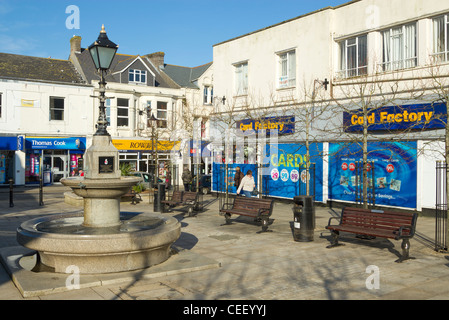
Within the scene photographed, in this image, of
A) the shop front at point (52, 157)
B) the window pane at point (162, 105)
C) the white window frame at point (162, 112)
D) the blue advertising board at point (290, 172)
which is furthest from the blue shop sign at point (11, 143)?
the blue advertising board at point (290, 172)

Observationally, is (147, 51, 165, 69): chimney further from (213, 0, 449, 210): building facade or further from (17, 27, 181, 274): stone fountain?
(17, 27, 181, 274): stone fountain

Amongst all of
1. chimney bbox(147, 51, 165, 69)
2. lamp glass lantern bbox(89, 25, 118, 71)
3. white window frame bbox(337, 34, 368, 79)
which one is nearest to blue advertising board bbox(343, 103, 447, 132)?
white window frame bbox(337, 34, 368, 79)

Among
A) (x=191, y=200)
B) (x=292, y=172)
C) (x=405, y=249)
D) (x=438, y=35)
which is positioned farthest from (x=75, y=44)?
(x=405, y=249)

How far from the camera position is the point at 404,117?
15.5 meters

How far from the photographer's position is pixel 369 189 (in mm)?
16688

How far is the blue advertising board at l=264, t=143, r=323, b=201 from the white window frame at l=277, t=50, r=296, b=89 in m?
3.02

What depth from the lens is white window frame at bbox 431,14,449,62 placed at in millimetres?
14695

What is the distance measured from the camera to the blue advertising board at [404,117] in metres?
14.5

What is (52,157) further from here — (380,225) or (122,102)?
(380,225)

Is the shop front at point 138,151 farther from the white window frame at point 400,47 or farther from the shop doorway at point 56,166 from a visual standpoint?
the white window frame at point 400,47
